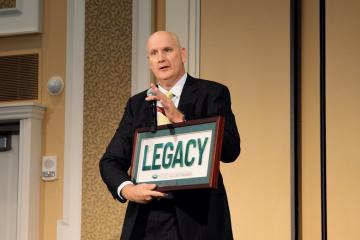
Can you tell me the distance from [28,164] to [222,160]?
2.37 meters

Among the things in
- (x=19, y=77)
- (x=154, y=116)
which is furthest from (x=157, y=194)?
(x=19, y=77)

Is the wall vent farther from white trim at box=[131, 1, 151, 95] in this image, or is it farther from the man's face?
the man's face

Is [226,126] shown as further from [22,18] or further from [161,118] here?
[22,18]

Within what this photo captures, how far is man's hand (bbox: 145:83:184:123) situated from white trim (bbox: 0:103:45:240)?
7.81 feet

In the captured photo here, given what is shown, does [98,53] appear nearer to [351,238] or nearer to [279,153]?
[279,153]

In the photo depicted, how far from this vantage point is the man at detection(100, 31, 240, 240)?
206 centimetres

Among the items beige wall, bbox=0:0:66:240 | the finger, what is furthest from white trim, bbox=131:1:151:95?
the finger

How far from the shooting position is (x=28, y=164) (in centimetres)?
432

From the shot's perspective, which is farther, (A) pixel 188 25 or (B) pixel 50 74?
(B) pixel 50 74

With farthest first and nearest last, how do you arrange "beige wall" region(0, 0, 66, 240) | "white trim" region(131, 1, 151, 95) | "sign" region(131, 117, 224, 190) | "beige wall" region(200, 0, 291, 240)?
"beige wall" region(0, 0, 66, 240) < "white trim" region(131, 1, 151, 95) < "beige wall" region(200, 0, 291, 240) < "sign" region(131, 117, 224, 190)

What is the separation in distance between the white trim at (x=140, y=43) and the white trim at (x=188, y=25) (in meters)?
0.12

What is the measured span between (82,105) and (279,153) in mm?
1166

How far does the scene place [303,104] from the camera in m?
3.93

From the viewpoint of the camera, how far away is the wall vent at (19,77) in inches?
176
